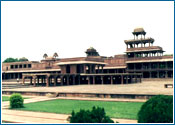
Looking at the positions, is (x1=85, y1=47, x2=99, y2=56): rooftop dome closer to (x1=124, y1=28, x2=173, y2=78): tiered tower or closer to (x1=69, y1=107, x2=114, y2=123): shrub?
(x1=124, y1=28, x2=173, y2=78): tiered tower

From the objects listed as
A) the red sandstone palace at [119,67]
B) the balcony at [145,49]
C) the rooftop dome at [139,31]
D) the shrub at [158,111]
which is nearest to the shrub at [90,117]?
the shrub at [158,111]

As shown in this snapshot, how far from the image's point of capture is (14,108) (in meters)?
22.4

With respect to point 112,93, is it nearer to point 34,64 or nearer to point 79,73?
point 79,73

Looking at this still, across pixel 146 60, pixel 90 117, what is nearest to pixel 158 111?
pixel 90 117

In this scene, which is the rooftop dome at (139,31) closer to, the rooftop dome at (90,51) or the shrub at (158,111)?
the rooftop dome at (90,51)

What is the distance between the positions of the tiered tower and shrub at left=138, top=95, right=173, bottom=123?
42.0 metres

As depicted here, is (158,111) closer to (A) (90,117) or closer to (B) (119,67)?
(A) (90,117)

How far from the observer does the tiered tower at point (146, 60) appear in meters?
54.4

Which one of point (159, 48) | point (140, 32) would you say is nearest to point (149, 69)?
point (159, 48)

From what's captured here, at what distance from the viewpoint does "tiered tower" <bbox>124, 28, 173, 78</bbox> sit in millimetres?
54406

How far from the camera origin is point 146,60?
55.9m

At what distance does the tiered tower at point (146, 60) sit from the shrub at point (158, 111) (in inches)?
1652

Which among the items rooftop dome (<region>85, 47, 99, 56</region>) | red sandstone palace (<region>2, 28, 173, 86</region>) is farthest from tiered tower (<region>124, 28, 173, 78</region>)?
rooftop dome (<region>85, 47, 99, 56</region>)

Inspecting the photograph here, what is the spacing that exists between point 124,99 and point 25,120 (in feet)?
41.8
